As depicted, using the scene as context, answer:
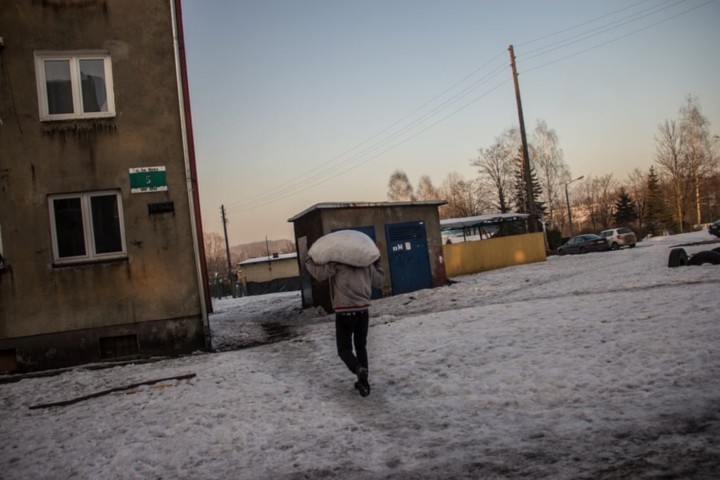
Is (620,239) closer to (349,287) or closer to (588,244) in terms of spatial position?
(588,244)

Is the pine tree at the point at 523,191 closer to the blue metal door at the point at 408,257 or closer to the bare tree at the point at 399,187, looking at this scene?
the bare tree at the point at 399,187

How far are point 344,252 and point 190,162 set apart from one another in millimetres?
5420

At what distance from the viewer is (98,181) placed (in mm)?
8812

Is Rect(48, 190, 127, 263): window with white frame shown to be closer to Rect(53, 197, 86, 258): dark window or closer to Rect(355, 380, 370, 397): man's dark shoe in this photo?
Rect(53, 197, 86, 258): dark window

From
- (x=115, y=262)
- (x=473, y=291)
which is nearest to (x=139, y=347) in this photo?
(x=115, y=262)

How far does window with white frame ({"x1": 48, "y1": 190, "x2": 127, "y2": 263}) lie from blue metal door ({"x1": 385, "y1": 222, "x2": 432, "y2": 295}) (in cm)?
943

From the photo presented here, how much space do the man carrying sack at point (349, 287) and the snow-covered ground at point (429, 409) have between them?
1.40ft

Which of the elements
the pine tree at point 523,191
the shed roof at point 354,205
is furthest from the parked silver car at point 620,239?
the pine tree at point 523,191

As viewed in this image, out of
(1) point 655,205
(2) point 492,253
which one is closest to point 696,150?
(1) point 655,205

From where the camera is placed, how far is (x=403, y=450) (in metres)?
3.54

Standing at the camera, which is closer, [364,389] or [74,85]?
[364,389]

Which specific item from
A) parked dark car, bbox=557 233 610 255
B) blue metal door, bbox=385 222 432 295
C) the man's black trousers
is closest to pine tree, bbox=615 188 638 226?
parked dark car, bbox=557 233 610 255

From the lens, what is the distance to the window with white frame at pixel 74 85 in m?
8.74

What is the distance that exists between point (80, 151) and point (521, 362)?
8.49 m
